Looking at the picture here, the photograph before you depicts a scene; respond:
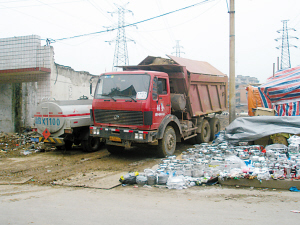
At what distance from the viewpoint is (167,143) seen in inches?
324

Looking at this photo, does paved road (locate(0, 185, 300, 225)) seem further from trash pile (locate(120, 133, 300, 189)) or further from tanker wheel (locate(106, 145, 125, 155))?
tanker wheel (locate(106, 145, 125, 155))

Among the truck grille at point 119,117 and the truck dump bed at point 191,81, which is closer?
the truck grille at point 119,117

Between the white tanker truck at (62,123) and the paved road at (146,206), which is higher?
the white tanker truck at (62,123)

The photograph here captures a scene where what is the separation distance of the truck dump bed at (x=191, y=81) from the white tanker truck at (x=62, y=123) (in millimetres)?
2216

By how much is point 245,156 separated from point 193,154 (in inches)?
60.4

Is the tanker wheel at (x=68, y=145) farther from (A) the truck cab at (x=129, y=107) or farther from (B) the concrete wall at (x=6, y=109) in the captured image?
(B) the concrete wall at (x=6, y=109)

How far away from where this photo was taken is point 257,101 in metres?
11.7

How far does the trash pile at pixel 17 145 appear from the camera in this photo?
376 inches

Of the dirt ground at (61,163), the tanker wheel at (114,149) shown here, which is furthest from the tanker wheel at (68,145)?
the tanker wheel at (114,149)

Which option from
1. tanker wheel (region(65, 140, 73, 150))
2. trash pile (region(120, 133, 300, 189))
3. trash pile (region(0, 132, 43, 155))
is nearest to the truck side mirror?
trash pile (region(120, 133, 300, 189))

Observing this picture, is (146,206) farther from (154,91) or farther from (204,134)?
(204,134)

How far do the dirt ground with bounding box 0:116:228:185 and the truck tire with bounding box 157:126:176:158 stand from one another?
0.28m

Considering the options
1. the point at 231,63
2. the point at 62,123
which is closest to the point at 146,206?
the point at 62,123

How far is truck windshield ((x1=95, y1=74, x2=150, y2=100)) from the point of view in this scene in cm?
756
